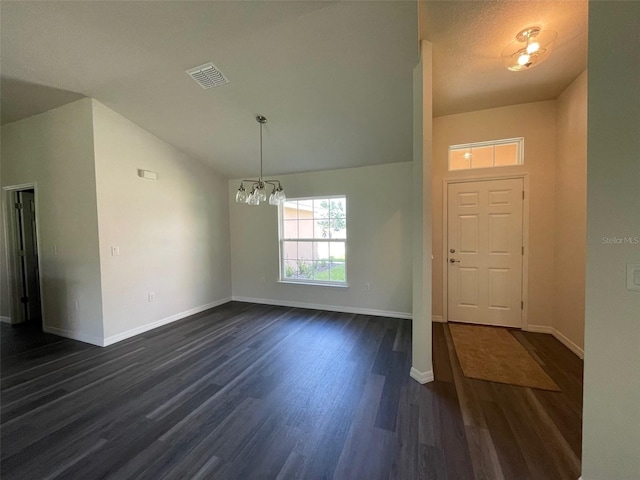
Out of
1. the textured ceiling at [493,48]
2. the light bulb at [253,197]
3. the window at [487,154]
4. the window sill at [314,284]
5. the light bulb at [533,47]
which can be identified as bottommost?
the window sill at [314,284]

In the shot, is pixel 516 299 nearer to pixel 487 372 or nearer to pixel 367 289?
pixel 487 372

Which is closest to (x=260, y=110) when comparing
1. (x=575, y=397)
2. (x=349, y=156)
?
(x=349, y=156)

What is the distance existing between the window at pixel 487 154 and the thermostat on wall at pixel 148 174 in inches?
171

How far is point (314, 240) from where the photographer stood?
4562 mm

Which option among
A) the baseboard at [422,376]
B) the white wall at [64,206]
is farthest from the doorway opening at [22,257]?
the baseboard at [422,376]

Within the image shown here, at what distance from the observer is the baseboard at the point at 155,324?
313cm

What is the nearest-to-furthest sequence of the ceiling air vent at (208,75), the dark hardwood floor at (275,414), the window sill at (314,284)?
1. the dark hardwood floor at (275,414)
2. the ceiling air vent at (208,75)
3. the window sill at (314,284)

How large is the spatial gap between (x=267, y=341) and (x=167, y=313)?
72.9 inches

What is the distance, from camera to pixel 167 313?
388cm

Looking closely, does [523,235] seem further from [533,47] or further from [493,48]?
[493,48]

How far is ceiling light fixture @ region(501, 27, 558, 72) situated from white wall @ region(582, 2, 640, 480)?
1186 millimetres

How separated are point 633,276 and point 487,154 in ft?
9.48

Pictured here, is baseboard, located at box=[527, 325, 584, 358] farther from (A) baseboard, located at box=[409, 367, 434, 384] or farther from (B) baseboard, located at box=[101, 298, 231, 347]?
(B) baseboard, located at box=[101, 298, 231, 347]

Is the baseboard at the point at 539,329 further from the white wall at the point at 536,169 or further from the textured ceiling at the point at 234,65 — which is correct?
the textured ceiling at the point at 234,65
